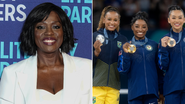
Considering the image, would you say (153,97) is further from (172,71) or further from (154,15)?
(154,15)

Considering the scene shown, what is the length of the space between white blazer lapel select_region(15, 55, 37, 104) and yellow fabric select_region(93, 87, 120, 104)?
118cm

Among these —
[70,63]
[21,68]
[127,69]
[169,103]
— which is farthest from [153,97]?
[21,68]

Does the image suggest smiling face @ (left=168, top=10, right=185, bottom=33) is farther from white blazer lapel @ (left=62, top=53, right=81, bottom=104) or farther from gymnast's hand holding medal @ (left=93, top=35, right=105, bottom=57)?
white blazer lapel @ (left=62, top=53, right=81, bottom=104)

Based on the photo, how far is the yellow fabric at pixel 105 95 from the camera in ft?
10.4

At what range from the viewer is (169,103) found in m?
2.99

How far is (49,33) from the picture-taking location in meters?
2.10

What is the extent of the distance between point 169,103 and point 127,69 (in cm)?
59

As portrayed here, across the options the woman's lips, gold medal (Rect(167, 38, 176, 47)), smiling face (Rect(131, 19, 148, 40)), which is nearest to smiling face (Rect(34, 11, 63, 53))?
the woman's lips

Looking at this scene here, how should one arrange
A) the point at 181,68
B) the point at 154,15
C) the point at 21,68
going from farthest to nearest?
the point at 154,15 → the point at 181,68 → the point at 21,68

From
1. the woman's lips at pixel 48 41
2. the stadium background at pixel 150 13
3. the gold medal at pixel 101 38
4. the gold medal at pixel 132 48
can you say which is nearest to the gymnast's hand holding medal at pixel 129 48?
the gold medal at pixel 132 48

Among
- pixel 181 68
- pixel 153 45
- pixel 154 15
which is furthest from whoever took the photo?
pixel 154 15

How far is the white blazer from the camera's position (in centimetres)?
211

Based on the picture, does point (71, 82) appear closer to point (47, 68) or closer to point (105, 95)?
point (47, 68)

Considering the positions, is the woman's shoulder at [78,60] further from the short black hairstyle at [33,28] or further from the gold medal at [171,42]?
the gold medal at [171,42]
